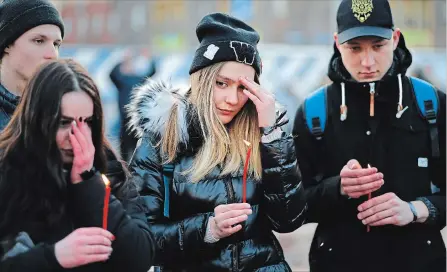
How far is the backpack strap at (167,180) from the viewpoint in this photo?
3.76 meters

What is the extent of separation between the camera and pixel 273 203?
3758 millimetres

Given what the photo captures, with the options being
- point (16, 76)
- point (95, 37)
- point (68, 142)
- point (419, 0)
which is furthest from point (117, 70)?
point (95, 37)

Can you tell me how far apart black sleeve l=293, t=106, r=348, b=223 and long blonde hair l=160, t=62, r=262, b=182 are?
55 centimetres

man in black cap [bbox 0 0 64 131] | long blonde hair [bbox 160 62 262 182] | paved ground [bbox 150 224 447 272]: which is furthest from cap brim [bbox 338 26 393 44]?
paved ground [bbox 150 224 447 272]

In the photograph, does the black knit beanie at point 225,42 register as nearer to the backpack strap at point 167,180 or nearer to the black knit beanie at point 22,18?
the backpack strap at point 167,180

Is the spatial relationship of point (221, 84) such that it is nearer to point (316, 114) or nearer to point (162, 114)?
point (162, 114)

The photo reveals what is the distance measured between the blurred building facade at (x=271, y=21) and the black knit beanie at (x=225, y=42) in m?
18.0

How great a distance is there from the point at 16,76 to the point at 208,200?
117 centimetres

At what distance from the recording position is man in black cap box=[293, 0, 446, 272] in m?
4.31

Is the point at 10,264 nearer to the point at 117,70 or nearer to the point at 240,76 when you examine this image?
the point at 240,76

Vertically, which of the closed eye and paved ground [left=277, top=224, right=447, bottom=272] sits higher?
the closed eye

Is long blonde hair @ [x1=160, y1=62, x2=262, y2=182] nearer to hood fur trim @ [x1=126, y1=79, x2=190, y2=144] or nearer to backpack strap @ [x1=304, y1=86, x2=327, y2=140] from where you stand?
hood fur trim @ [x1=126, y1=79, x2=190, y2=144]

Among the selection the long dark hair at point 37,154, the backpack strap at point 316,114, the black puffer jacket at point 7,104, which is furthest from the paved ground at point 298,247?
the long dark hair at point 37,154

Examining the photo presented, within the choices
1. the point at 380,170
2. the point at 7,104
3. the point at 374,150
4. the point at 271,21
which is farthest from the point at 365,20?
the point at 271,21
